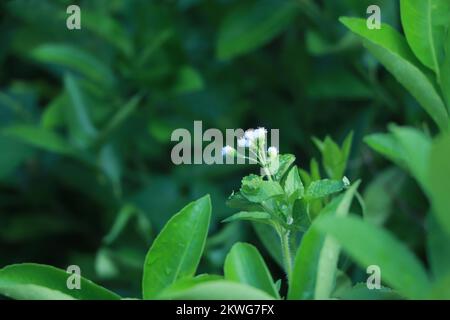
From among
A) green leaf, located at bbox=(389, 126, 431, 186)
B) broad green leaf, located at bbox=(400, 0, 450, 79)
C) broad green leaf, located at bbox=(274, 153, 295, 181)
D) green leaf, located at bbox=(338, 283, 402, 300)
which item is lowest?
green leaf, located at bbox=(338, 283, 402, 300)

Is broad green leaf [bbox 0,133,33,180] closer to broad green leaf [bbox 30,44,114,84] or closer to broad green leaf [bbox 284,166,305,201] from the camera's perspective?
broad green leaf [bbox 30,44,114,84]

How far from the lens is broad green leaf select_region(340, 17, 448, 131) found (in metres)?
0.79

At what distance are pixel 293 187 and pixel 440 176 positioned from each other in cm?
28

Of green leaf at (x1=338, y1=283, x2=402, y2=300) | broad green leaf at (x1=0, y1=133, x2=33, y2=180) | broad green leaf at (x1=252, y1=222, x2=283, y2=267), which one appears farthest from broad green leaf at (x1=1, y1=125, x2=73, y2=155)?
green leaf at (x1=338, y1=283, x2=402, y2=300)

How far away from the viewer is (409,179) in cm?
155

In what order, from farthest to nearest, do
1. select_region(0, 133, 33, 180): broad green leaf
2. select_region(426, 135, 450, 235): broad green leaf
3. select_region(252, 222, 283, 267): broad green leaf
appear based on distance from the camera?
select_region(0, 133, 33, 180): broad green leaf
select_region(252, 222, 283, 267): broad green leaf
select_region(426, 135, 450, 235): broad green leaf

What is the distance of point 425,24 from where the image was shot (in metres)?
0.81

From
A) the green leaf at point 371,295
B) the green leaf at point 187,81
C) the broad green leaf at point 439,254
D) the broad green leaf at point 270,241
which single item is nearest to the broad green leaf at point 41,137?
the green leaf at point 187,81

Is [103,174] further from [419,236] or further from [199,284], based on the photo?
[199,284]

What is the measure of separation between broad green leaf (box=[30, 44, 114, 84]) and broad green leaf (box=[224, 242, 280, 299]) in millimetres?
1013

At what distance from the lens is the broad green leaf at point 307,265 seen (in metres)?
0.66

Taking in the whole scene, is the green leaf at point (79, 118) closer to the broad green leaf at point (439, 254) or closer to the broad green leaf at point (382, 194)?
the broad green leaf at point (382, 194)

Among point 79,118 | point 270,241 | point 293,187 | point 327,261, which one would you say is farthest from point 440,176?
point 79,118
